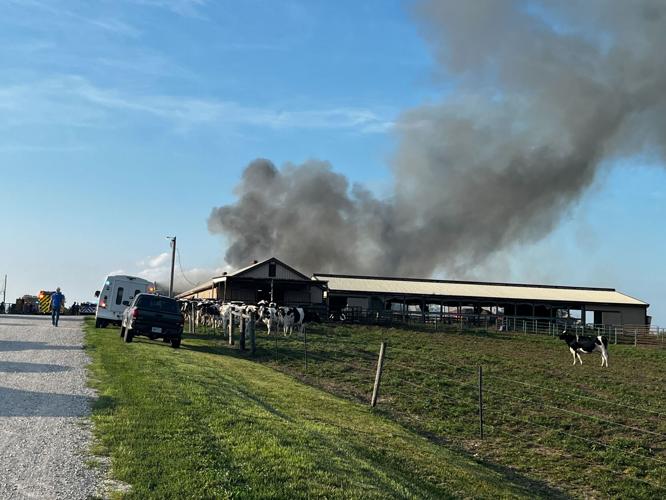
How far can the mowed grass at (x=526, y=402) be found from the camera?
40.4 feet

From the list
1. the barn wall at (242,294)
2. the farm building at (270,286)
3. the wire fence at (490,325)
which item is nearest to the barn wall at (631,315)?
the wire fence at (490,325)

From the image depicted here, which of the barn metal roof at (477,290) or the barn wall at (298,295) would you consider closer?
the barn wall at (298,295)

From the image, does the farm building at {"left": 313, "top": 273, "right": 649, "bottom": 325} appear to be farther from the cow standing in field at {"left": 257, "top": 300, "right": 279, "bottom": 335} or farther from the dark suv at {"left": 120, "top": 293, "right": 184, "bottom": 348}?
the dark suv at {"left": 120, "top": 293, "right": 184, "bottom": 348}

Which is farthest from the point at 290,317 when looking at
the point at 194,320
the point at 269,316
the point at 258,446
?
the point at 258,446

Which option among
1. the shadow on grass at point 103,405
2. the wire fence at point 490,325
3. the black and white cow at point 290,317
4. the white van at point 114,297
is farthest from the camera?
the wire fence at point 490,325

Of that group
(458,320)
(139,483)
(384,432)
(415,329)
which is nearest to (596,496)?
(384,432)

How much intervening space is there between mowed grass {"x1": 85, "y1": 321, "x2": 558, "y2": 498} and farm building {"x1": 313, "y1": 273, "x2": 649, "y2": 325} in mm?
44249

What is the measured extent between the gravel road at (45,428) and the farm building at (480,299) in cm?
4331

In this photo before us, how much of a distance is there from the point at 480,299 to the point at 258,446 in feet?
177

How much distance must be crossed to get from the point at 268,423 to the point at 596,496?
5325 millimetres

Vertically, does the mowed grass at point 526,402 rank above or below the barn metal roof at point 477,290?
below

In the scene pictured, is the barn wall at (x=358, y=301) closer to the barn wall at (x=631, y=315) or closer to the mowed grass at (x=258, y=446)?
the barn wall at (x=631, y=315)

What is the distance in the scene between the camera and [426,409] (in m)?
16.4

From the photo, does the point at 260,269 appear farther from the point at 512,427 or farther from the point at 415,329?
the point at 512,427
